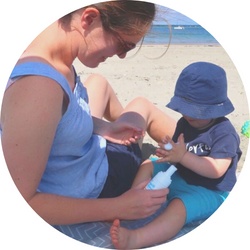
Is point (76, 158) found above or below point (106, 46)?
below

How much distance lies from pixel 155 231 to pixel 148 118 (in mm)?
708

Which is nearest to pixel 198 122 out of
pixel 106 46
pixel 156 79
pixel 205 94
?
pixel 205 94

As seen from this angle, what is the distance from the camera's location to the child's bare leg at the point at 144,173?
60.9 inches

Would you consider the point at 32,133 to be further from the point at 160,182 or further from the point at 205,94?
the point at 205,94

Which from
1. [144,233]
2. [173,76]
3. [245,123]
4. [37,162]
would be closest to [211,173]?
[144,233]

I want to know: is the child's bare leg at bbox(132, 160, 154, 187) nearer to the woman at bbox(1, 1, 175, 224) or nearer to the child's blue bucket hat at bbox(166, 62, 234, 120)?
the woman at bbox(1, 1, 175, 224)

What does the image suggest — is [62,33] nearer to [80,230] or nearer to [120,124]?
[120,124]

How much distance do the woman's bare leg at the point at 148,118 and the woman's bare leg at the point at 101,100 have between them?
0.35 ft

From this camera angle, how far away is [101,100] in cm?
184

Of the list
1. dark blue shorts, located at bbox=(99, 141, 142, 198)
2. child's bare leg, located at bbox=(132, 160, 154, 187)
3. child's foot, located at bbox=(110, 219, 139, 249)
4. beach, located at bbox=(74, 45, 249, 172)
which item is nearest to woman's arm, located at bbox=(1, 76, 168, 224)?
child's foot, located at bbox=(110, 219, 139, 249)

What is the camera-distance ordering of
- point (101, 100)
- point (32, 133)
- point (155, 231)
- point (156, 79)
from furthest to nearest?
point (156, 79) < point (101, 100) < point (155, 231) < point (32, 133)

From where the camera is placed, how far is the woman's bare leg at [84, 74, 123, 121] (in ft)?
5.98

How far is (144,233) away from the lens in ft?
4.33

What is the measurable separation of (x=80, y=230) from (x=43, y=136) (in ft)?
1.77
